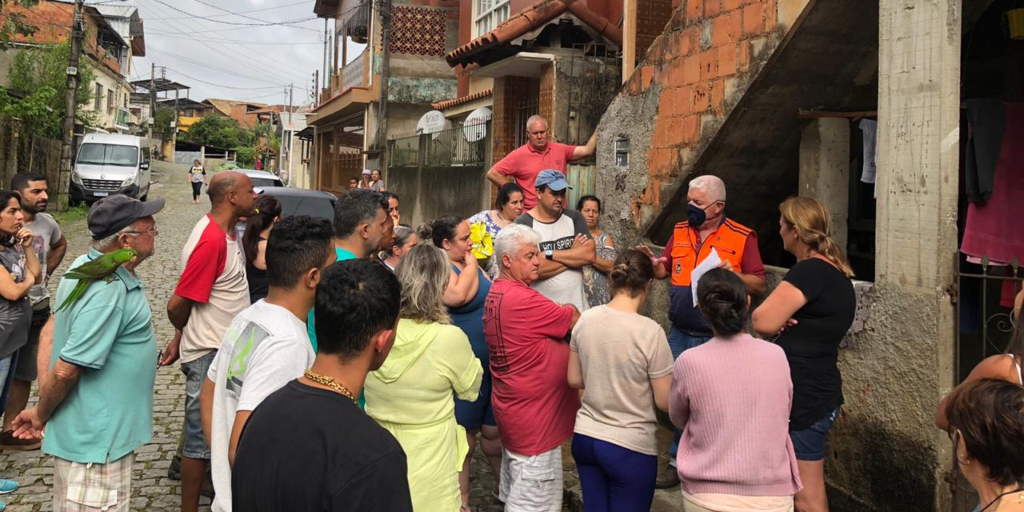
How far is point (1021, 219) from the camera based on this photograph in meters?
4.82

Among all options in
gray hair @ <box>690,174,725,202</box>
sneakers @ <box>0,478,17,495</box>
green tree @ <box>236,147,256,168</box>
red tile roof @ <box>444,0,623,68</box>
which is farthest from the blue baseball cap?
green tree @ <box>236,147,256,168</box>

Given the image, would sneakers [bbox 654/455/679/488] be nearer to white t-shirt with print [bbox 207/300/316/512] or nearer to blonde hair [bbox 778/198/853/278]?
blonde hair [bbox 778/198/853/278]

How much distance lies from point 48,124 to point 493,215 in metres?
23.3

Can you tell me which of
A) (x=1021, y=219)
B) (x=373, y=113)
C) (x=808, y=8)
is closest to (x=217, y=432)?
(x=808, y=8)

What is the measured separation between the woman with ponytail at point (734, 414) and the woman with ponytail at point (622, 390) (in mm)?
405

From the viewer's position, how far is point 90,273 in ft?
11.0

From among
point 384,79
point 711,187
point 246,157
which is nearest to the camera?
point 711,187

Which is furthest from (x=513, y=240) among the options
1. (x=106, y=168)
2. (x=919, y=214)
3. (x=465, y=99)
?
(x=106, y=168)

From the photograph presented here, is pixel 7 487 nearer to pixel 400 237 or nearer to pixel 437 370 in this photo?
pixel 400 237

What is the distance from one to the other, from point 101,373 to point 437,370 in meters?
1.44

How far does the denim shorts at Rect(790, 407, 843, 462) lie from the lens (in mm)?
3775

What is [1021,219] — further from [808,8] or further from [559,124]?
[559,124]

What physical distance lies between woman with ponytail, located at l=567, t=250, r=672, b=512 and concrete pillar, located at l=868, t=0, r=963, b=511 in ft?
4.85

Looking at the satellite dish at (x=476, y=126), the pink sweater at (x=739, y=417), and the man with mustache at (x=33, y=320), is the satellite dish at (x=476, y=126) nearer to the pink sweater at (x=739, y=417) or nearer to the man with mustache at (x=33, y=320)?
the man with mustache at (x=33, y=320)
